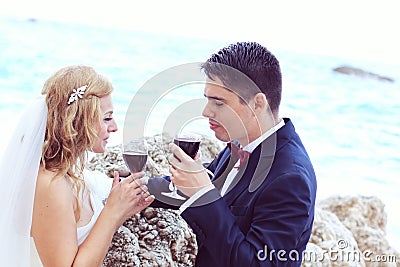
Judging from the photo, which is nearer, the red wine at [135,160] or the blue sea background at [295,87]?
the red wine at [135,160]

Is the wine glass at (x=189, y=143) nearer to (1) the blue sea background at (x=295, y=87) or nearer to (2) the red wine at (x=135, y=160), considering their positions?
(2) the red wine at (x=135, y=160)

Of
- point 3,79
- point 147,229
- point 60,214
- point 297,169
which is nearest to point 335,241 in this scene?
point 147,229

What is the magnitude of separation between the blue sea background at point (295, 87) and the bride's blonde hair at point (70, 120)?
7.33 meters

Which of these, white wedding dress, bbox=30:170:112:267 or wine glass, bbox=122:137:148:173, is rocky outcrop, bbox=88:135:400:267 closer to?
white wedding dress, bbox=30:170:112:267

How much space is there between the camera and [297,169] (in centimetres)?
215

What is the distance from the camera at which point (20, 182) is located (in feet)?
7.97

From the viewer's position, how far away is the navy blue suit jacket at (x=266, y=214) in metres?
2.06

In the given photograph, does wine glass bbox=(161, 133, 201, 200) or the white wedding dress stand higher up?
wine glass bbox=(161, 133, 201, 200)

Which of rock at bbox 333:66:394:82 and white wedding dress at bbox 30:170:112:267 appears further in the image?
rock at bbox 333:66:394:82

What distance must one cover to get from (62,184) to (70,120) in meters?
0.25

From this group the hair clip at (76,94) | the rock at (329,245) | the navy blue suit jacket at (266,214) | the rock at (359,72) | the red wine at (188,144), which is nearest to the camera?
the navy blue suit jacket at (266,214)

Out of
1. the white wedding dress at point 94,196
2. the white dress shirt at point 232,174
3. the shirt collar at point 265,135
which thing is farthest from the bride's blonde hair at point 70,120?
the shirt collar at point 265,135

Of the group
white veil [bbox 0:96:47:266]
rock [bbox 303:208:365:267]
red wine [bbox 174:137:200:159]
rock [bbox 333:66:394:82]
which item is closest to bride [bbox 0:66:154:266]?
white veil [bbox 0:96:47:266]

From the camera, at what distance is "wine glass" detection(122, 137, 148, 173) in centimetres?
229
